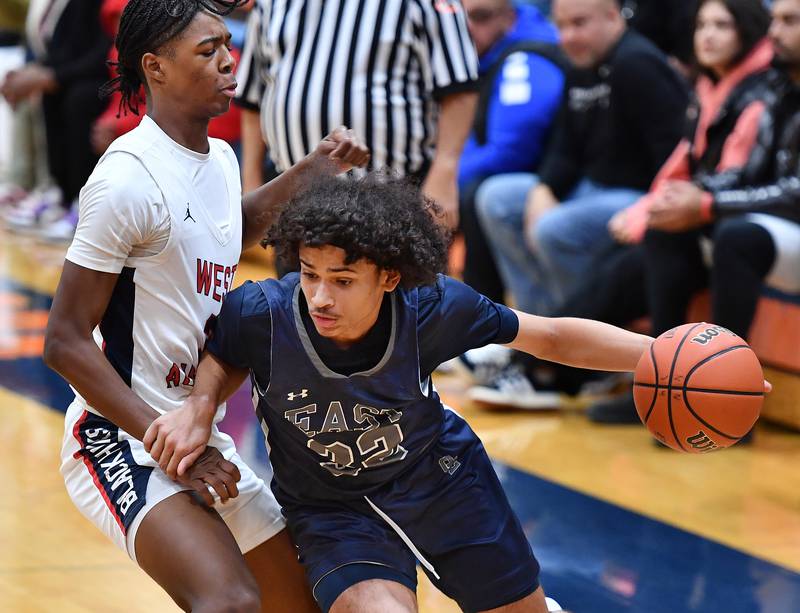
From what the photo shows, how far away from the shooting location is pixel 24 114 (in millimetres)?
10438

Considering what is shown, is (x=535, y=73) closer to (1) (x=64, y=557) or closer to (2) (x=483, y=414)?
(2) (x=483, y=414)

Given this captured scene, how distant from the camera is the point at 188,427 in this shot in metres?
2.76

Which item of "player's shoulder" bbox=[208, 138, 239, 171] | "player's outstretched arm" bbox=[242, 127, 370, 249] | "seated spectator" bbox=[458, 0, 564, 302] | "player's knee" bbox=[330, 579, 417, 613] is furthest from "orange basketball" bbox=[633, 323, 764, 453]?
"seated spectator" bbox=[458, 0, 564, 302]

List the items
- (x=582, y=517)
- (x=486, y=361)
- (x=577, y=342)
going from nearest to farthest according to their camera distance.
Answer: (x=577, y=342), (x=582, y=517), (x=486, y=361)

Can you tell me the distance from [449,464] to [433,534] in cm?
A: 17

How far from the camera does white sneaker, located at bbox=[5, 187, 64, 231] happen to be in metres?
9.91

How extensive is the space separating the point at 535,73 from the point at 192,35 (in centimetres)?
401

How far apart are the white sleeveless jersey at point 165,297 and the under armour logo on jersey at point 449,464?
0.61m

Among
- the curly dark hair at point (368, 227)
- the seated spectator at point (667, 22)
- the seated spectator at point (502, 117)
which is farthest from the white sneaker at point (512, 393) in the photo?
the curly dark hair at point (368, 227)

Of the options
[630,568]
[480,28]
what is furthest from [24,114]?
[630,568]

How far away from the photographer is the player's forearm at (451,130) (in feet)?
15.5

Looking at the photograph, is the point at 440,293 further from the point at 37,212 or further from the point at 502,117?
the point at 37,212

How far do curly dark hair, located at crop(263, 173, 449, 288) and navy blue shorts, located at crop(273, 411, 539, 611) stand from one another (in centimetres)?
46

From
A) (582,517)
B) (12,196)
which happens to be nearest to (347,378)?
(582,517)
